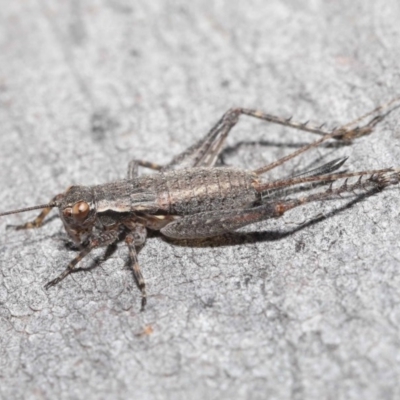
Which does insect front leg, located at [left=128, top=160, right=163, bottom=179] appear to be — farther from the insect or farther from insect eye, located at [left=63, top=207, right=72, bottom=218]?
insect eye, located at [left=63, top=207, right=72, bottom=218]

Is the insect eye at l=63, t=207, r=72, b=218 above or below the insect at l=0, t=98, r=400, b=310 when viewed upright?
below

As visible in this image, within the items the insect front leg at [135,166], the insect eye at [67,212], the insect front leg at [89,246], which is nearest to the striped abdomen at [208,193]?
the insect front leg at [89,246]

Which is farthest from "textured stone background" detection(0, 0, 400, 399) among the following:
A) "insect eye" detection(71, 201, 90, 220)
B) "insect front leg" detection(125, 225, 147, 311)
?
"insect eye" detection(71, 201, 90, 220)

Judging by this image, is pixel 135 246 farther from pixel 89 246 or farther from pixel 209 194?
pixel 209 194

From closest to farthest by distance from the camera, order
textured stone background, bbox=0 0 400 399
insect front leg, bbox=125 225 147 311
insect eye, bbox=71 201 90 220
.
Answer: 1. textured stone background, bbox=0 0 400 399
2. insect front leg, bbox=125 225 147 311
3. insect eye, bbox=71 201 90 220

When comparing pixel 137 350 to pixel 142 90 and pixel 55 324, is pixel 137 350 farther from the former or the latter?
pixel 142 90

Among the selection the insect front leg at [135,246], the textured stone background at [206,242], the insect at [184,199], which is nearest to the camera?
the textured stone background at [206,242]

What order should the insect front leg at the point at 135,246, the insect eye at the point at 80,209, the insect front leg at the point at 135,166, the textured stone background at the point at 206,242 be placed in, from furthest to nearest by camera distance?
the insect front leg at the point at 135,166 < the insect eye at the point at 80,209 < the insect front leg at the point at 135,246 < the textured stone background at the point at 206,242

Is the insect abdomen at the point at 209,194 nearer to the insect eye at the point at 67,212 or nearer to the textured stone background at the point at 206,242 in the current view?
the textured stone background at the point at 206,242
